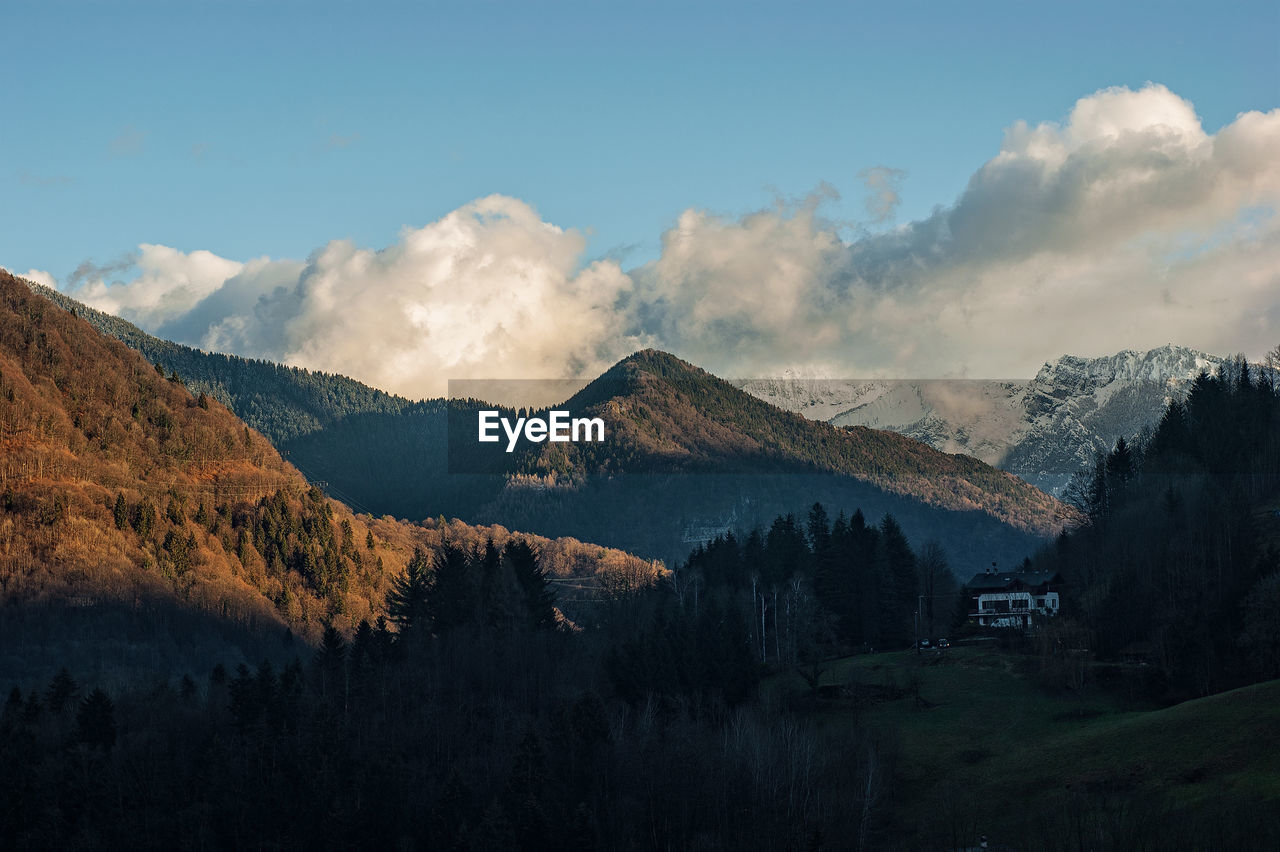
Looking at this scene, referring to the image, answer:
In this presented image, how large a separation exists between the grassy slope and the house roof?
140 feet

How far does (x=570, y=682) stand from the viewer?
137750 mm

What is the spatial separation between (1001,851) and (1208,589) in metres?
48.4

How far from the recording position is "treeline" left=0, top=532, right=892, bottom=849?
106 m

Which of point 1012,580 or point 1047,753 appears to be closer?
point 1047,753

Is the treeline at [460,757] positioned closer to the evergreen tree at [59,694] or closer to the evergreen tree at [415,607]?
the evergreen tree at [59,694]

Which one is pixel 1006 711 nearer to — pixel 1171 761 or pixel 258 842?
pixel 1171 761

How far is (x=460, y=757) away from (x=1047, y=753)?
170ft

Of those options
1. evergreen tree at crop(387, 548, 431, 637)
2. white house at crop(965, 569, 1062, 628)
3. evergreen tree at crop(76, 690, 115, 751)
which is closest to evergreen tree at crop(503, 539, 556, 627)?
evergreen tree at crop(387, 548, 431, 637)

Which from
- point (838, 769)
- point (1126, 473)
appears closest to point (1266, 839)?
point (838, 769)

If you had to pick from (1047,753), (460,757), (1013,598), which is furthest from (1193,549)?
(460,757)

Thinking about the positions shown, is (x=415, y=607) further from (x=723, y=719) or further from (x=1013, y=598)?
(x=1013, y=598)

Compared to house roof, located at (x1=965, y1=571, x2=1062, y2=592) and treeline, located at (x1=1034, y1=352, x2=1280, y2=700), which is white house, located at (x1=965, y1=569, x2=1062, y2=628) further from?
treeline, located at (x1=1034, y1=352, x2=1280, y2=700)

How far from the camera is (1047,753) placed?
10638cm

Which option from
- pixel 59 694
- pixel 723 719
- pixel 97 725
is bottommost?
pixel 723 719
